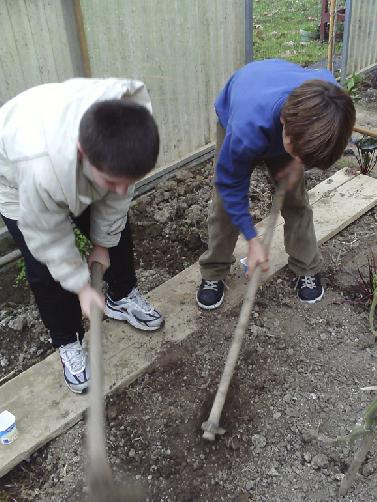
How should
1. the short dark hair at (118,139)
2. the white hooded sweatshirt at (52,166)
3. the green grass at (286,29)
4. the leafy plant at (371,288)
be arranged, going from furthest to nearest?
1. the green grass at (286,29)
2. the leafy plant at (371,288)
3. the white hooded sweatshirt at (52,166)
4. the short dark hair at (118,139)

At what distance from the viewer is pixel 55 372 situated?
98.5 inches

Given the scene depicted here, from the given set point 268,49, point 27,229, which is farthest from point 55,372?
point 268,49

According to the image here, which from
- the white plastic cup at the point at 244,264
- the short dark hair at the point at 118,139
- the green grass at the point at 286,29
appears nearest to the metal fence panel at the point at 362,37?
the green grass at the point at 286,29

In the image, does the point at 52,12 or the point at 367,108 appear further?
the point at 367,108

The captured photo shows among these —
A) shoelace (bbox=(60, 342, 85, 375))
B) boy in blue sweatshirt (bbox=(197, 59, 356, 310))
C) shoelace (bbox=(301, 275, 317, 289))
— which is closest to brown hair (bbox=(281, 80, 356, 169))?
boy in blue sweatshirt (bbox=(197, 59, 356, 310))

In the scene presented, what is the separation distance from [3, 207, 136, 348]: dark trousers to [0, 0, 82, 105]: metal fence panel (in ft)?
4.02

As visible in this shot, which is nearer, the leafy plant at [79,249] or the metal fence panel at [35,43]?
the metal fence panel at [35,43]

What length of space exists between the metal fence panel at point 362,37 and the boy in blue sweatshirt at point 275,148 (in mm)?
3217

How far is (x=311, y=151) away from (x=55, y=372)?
A: 160 cm

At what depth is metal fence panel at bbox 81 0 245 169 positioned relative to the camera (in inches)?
128

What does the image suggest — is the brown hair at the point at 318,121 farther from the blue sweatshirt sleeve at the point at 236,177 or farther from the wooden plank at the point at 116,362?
the wooden plank at the point at 116,362

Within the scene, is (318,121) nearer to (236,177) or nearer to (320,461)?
(236,177)

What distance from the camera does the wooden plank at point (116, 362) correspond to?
7.45ft

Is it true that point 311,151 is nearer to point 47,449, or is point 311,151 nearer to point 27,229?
point 27,229
